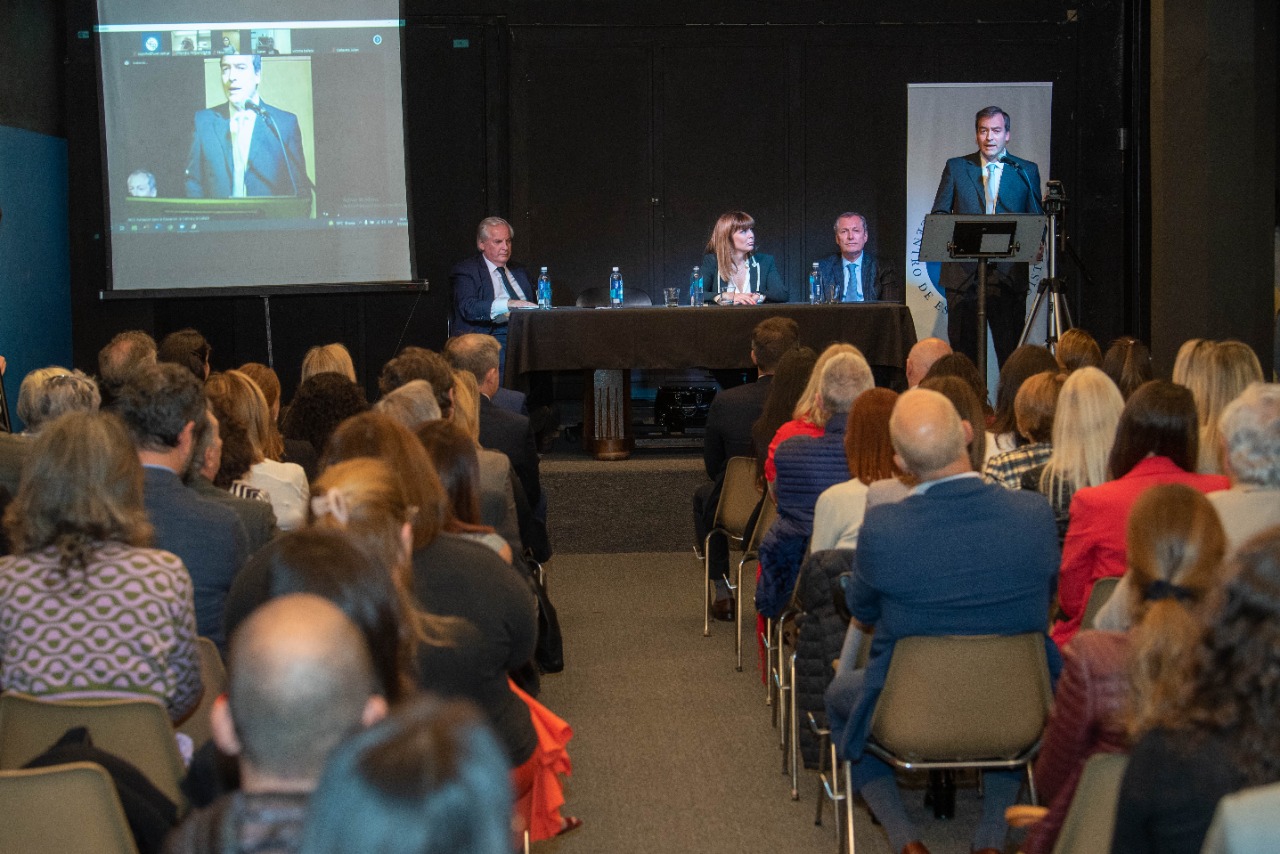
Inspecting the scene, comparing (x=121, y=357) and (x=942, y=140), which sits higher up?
(x=942, y=140)

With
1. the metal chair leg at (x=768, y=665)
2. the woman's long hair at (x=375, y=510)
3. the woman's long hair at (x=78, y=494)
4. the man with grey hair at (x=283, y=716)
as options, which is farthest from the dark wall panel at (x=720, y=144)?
the man with grey hair at (x=283, y=716)

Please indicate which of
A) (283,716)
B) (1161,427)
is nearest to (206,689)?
(283,716)

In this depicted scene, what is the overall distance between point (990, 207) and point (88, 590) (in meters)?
7.65

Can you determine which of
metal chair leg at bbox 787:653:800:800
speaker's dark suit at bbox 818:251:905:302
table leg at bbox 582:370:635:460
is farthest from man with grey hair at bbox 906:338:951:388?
speaker's dark suit at bbox 818:251:905:302

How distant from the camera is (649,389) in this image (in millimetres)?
9500

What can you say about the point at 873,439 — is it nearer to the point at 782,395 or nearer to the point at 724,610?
the point at 782,395

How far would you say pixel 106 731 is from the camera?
211 cm

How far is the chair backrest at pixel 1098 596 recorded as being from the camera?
2.84 metres

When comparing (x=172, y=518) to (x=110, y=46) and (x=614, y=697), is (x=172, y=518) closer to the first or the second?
(x=614, y=697)

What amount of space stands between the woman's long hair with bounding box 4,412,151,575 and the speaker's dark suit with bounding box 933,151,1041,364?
7.11 meters

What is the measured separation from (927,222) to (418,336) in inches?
157

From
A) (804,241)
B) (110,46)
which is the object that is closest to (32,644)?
(110,46)

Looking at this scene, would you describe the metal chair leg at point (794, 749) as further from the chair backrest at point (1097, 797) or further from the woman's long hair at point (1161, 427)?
the chair backrest at point (1097, 797)

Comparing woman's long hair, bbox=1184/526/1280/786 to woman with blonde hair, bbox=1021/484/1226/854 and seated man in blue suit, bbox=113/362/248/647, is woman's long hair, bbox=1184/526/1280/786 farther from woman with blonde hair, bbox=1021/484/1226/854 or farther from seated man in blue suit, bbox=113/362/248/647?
seated man in blue suit, bbox=113/362/248/647
